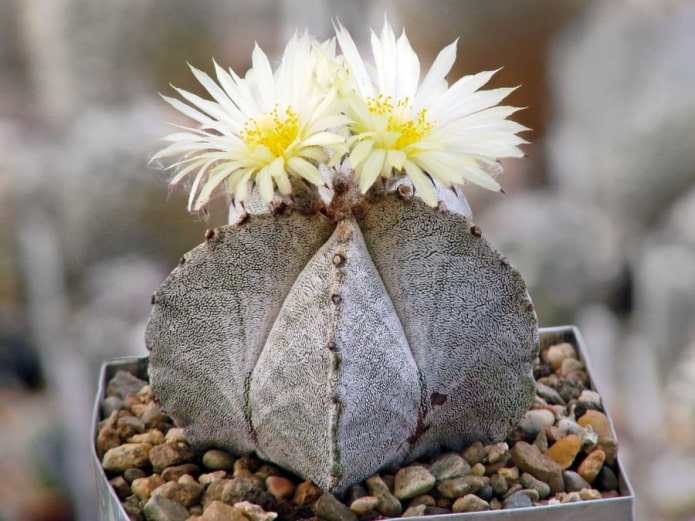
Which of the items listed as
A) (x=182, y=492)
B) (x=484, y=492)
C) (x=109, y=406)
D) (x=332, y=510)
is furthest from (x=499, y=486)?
(x=109, y=406)

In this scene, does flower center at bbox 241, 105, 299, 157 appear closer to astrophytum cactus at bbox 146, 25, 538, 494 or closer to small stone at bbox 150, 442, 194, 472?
astrophytum cactus at bbox 146, 25, 538, 494

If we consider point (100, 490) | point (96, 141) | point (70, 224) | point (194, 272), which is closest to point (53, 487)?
point (70, 224)

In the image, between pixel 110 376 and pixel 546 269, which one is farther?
pixel 546 269

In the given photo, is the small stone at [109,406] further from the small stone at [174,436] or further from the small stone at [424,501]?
the small stone at [424,501]

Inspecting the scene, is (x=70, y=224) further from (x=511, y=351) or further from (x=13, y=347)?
(x=511, y=351)

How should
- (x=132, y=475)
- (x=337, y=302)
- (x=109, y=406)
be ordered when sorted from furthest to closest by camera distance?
(x=109, y=406) < (x=132, y=475) < (x=337, y=302)

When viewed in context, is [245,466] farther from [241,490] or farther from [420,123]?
[420,123]
